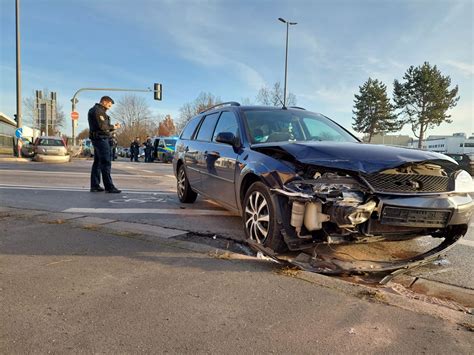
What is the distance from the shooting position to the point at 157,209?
6.68m

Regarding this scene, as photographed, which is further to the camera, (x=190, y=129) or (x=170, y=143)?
(x=170, y=143)

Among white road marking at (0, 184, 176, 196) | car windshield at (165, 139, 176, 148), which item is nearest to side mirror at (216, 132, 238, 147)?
white road marking at (0, 184, 176, 196)

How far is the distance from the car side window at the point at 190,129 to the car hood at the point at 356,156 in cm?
326

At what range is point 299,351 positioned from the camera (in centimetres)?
227

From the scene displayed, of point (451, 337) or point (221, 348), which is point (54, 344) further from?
point (451, 337)

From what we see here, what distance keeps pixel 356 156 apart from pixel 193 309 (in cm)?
199

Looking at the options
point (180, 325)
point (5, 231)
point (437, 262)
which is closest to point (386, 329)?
point (180, 325)

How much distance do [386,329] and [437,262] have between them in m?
1.98

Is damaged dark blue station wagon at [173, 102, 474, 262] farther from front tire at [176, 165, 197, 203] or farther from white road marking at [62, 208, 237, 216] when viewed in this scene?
front tire at [176, 165, 197, 203]

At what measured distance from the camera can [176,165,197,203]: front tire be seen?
7273 mm

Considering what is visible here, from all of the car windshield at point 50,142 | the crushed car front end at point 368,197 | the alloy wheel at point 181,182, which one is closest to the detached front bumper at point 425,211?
the crushed car front end at point 368,197

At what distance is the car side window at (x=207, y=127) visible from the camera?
20.2 ft

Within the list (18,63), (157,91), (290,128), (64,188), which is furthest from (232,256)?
(157,91)

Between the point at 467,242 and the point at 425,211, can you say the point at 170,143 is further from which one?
the point at 425,211
